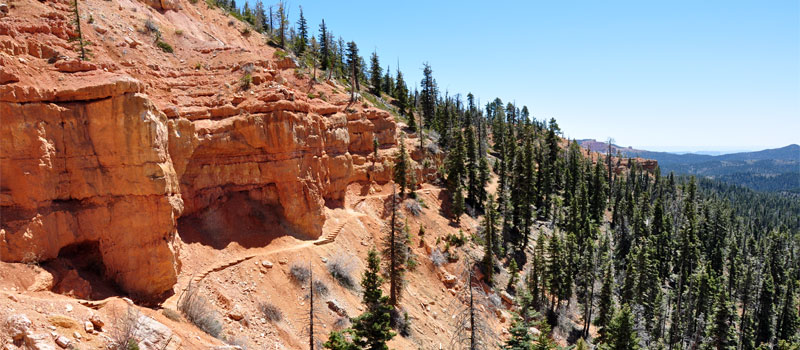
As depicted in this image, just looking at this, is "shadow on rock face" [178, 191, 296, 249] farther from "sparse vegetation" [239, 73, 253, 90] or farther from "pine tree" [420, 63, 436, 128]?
"pine tree" [420, 63, 436, 128]

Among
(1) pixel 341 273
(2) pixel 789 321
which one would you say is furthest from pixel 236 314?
(2) pixel 789 321

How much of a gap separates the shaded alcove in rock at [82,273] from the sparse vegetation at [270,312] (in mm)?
7213

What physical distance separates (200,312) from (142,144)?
9.01 meters

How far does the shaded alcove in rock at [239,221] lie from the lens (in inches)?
1098

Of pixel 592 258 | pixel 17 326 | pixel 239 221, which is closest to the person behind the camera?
pixel 17 326

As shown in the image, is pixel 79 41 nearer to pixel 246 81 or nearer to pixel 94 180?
pixel 94 180

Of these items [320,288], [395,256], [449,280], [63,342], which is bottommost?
[449,280]

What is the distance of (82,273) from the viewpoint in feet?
66.6

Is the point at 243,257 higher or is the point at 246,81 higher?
the point at 246,81

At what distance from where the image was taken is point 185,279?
24109mm

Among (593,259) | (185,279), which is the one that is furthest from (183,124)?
(593,259)

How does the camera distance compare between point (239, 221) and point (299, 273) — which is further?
point (239, 221)

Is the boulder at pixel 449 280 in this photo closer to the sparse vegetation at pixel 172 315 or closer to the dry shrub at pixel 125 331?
the sparse vegetation at pixel 172 315

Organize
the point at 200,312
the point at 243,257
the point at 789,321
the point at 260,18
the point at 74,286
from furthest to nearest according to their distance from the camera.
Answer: the point at 260,18 → the point at 789,321 → the point at 243,257 → the point at 200,312 → the point at 74,286
